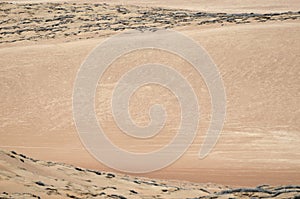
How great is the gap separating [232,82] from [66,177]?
783cm

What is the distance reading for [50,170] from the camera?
739 centimetres

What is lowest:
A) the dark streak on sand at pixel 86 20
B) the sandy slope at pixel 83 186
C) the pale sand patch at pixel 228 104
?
the sandy slope at pixel 83 186

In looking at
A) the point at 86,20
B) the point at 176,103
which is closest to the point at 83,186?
the point at 176,103

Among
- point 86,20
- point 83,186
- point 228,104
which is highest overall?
point 86,20

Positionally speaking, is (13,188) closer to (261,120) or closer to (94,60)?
(261,120)

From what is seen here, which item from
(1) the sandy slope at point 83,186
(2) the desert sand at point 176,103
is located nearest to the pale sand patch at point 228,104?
(2) the desert sand at point 176,103

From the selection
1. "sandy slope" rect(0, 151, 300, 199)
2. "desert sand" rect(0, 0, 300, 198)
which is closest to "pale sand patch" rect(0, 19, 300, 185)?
"desert sand" rect(0, 0, 300, 198)

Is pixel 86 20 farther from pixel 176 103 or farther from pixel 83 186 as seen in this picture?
pixel 83 186

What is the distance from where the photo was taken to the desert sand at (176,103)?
9242 millimetres

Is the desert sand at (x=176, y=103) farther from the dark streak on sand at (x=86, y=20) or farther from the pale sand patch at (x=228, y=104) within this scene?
the dark streak on sand at (x=86, y=20)

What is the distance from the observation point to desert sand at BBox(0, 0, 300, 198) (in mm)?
9242

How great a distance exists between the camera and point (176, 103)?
1326cm

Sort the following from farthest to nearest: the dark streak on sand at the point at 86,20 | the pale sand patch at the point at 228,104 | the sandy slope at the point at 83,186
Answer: the dark streak on sand at the point at 86,20, the pale sand patch at the point at 228,104, the sandy slope at the point at 83,186

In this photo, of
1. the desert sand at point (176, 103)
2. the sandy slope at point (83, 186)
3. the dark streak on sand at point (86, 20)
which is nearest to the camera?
the sandy slope at point (83, 186)
